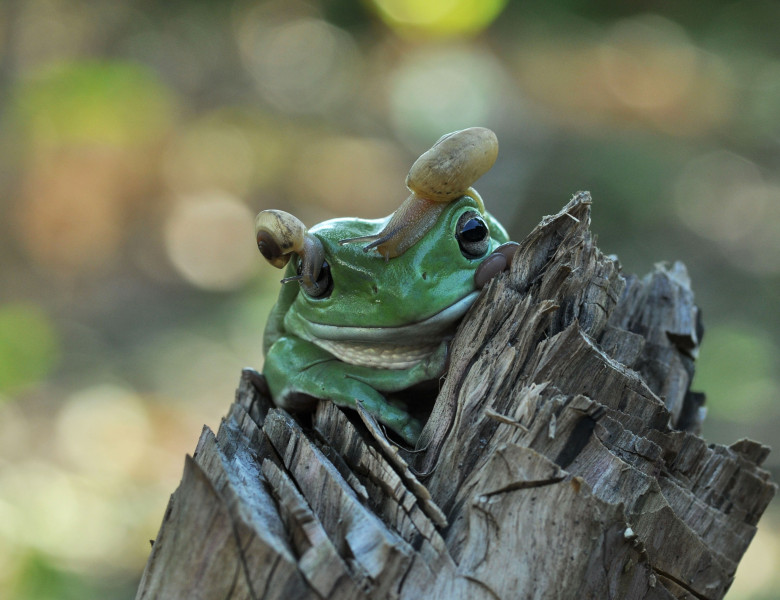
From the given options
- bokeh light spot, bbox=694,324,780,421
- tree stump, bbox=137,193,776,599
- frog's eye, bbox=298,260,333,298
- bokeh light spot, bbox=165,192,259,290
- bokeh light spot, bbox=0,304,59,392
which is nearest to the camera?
tree stump, bbox=137,193,776,599

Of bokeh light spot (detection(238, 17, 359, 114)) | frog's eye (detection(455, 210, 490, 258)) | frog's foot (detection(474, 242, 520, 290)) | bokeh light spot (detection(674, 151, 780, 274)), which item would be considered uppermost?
bokeh light spot (detection(238, 17, 359, 114))

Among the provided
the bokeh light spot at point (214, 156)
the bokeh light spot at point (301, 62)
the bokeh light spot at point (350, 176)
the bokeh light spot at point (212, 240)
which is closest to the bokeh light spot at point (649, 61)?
the bokeh light spot at point (350, 176)

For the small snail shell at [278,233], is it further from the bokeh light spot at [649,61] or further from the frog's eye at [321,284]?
the bokeh light spot at [649,61]

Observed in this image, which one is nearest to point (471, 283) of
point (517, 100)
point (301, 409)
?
point (301, 409)

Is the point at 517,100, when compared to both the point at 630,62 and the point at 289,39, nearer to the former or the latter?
the point at 630,62

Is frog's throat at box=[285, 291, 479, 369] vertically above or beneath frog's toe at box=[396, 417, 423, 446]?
above

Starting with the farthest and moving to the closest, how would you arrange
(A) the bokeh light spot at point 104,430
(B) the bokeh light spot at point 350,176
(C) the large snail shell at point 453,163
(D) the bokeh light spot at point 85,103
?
(B) the bokeh light spot at point 350,176 → (D) the bokeh light spot at point 85,103 → (A) the bokeh light spot at point 104,430 → (C) the large snail shell at point 453,163

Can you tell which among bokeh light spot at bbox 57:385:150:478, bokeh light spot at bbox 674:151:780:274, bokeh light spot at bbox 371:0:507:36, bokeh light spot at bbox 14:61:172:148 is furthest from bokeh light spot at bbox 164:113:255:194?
bokeh light spot at bbox 674:151:780:274

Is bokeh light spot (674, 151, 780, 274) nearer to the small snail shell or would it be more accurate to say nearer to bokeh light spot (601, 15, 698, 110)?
bokeh light spot (601, 15, 698, 110)
